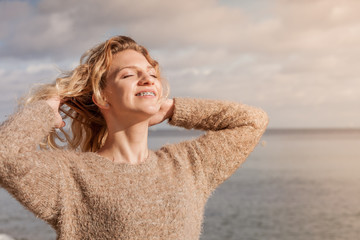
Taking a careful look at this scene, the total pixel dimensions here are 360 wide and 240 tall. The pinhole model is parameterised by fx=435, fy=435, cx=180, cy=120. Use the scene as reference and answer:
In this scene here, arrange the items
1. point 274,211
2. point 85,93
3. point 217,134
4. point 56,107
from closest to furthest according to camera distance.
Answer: point 56,107 → point 85,93 → point 217,134 → point 274,211

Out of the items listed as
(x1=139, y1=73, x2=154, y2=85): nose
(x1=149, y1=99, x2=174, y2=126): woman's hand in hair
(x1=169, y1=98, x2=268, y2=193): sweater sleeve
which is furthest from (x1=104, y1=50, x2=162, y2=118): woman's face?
(x1=169, y1=98, x2=268, y2=193): sweater sleeve

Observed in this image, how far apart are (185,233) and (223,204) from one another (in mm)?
13720

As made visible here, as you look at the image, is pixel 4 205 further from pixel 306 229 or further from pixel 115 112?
pixel 115 112

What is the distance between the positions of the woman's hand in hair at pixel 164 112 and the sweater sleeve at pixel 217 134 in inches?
1.6

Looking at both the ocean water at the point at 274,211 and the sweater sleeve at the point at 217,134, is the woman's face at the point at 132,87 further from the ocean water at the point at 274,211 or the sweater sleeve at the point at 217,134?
the ocean water at the point at 274,211

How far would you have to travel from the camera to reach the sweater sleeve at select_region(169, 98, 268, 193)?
2.45m

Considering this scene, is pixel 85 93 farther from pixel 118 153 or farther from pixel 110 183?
pixel 110 183

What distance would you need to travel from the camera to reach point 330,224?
13445 mm

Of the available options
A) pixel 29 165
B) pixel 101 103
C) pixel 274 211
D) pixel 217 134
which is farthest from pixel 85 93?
pixel 274 211

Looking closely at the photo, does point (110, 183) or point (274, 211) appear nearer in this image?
point (110, 183)

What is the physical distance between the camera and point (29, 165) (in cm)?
197

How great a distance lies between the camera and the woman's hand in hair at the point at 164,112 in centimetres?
259

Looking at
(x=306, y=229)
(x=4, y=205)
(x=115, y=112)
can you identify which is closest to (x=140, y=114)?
(x=115, y=112)

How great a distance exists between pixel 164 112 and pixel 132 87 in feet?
1.38
